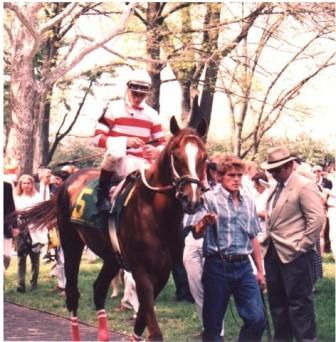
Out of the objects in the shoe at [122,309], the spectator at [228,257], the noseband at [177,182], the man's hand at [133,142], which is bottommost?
the shoe at [122,309]

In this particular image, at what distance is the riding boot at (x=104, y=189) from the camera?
663 centimetres

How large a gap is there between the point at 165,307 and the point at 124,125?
2.99m

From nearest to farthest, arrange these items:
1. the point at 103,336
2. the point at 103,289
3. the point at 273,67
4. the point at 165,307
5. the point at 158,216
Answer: the point at 158,216, the point at 103,336, the point at 103,289, the point at 165,307, the point at 273,67

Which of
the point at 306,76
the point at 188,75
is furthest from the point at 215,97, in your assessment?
the point at 306,76

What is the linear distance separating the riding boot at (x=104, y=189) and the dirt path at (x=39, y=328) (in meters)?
1.53

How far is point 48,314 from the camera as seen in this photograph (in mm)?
8859

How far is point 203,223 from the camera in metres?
5.52

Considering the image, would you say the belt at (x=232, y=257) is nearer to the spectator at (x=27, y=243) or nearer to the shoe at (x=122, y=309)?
the shoe at (x=122, y=309)

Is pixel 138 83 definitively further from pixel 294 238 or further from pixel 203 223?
pixel 294 238

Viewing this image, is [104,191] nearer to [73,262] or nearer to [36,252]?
[73,262]

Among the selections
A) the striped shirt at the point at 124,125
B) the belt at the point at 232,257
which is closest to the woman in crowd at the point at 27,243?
the striped shirt at the point at 124,125

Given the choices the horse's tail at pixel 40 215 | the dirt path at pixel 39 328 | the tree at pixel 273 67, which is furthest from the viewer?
the tree at pixel 273 67

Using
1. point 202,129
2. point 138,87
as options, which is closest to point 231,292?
point 202,129

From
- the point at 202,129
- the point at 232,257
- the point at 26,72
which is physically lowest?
the point at 232,257
